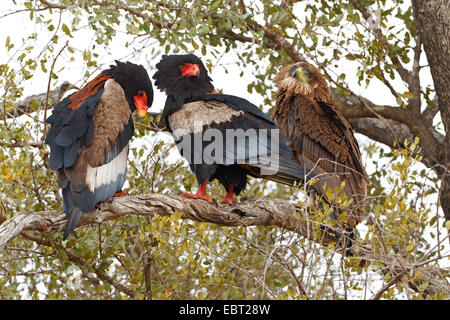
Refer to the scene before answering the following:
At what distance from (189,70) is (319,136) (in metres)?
1.14

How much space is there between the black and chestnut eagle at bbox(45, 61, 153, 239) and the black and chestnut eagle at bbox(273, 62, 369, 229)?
127 centimetres

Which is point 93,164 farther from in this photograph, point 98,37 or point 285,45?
point 285,45

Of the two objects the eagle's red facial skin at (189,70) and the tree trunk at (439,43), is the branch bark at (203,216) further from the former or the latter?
the tree trunk at (439,43)

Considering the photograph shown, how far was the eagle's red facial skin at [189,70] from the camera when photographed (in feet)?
13.3

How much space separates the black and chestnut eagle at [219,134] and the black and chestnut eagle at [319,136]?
0.54 m

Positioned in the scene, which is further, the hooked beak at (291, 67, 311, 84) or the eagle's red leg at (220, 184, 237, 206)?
the hooked beak at (291, 67, 311, 84)

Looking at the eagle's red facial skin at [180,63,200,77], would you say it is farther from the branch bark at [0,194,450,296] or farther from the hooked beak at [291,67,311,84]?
the hooked beak at [291,67,311,84]

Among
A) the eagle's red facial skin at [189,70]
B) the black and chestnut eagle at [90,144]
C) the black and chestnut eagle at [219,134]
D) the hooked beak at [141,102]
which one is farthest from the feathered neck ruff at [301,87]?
the black and chestnut eagle at [90,144]

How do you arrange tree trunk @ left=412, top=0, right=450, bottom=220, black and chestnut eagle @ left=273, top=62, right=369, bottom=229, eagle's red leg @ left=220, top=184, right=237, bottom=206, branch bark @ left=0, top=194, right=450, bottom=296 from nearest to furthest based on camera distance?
branch bark @ left=0, top=194, right=450, bottom=296 → eagle's red leg @ left=220, top=184, right=237, bottom=206 → black and chestnut eagle @ left=273, top=62, right=369, bottom=229 → tree trunk @ left=412, top=0, right=450, bottom=220

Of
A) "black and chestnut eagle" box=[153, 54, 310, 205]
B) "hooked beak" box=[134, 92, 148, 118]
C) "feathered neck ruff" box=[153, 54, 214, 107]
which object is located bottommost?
"black and chestnut eagle" box=[153, 54, 310, 205]

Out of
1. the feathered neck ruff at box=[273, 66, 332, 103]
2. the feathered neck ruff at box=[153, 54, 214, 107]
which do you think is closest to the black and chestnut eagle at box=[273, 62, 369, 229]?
the feathered neck ruff at box=[273, 66, 332, 103]

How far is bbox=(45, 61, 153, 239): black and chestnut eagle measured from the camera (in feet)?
10.8

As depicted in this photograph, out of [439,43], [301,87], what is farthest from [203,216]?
[439,43]

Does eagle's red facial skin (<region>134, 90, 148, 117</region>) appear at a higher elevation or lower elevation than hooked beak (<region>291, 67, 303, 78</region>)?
lower
